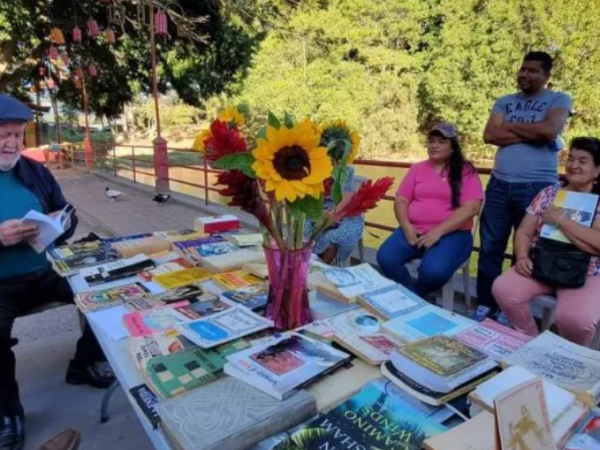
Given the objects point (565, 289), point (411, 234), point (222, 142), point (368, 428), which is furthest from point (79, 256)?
point (565, 289)

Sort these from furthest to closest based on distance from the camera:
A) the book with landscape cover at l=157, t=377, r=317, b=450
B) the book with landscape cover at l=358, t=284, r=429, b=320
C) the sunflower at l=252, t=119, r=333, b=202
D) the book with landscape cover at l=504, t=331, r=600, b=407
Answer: the book with landscape cover at l=358, t=284, r=429, b=320 < the sunflower at l=252, t=119, r=333, b=202 < the book with landscape cover at l=504, t=331, r=600, b=407 < the book with landscape cover at l=157, t=377, r=317, b=450

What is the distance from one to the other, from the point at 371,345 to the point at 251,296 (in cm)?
48

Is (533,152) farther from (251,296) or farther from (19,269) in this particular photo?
(19,269)

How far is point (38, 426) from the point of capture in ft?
5.83

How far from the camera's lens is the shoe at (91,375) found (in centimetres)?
203

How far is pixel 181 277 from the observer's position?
1.67 meters

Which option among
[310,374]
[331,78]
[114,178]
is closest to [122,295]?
[310,374]

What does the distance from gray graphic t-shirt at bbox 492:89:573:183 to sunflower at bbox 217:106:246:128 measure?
5.22 feet

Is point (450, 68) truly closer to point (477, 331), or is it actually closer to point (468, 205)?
point (468, 205)

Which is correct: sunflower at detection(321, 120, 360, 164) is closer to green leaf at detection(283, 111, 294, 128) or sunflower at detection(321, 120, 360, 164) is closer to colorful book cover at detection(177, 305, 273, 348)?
green leaf at detection(283, 111, 294, 128)

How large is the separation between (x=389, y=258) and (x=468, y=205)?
0.49 metres

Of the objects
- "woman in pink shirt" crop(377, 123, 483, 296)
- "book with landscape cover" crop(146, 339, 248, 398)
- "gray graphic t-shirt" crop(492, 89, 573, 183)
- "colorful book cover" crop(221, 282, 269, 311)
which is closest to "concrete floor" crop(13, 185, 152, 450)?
"colorful book cover" crop(221, 282, 269, 311)

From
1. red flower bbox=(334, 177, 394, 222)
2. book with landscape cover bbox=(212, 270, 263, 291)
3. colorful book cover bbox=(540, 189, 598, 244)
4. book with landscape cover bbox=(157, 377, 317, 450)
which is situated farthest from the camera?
colorful book cover bbox=(540, 189, 598, 244)

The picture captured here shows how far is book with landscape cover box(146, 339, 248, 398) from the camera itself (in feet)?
3.16
